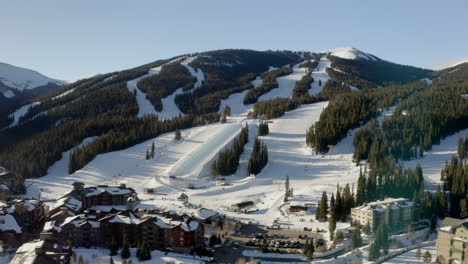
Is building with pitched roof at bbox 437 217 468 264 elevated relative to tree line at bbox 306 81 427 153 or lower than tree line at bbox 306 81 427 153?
lower

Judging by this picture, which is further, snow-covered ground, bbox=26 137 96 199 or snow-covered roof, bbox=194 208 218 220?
snow-covered ground, bbox=26 137 96 199

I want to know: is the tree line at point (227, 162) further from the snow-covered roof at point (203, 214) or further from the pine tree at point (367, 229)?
the pine tree at point (367, 229)

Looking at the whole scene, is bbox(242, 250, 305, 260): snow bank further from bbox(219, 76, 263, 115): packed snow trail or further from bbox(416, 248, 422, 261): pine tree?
bbox(219, 76, 263, 115): packed snow trail

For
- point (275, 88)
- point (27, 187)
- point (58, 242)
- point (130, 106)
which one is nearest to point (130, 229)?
point (58, 242)

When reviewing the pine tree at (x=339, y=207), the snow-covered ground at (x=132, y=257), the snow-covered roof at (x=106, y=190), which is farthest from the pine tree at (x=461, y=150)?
the snow-covered roof at (x=106, y=190)

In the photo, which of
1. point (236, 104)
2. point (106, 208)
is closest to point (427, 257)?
point (106, 208)

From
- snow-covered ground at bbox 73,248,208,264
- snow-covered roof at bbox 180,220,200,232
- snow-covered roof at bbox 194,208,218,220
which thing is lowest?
snow-covered ground at bbox 73,248,208,264

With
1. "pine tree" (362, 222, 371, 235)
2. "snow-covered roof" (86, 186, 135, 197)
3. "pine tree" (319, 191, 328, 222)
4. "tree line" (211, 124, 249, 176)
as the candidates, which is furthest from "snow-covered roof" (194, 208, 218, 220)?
"tree line" (211, 124, 249, 176)
